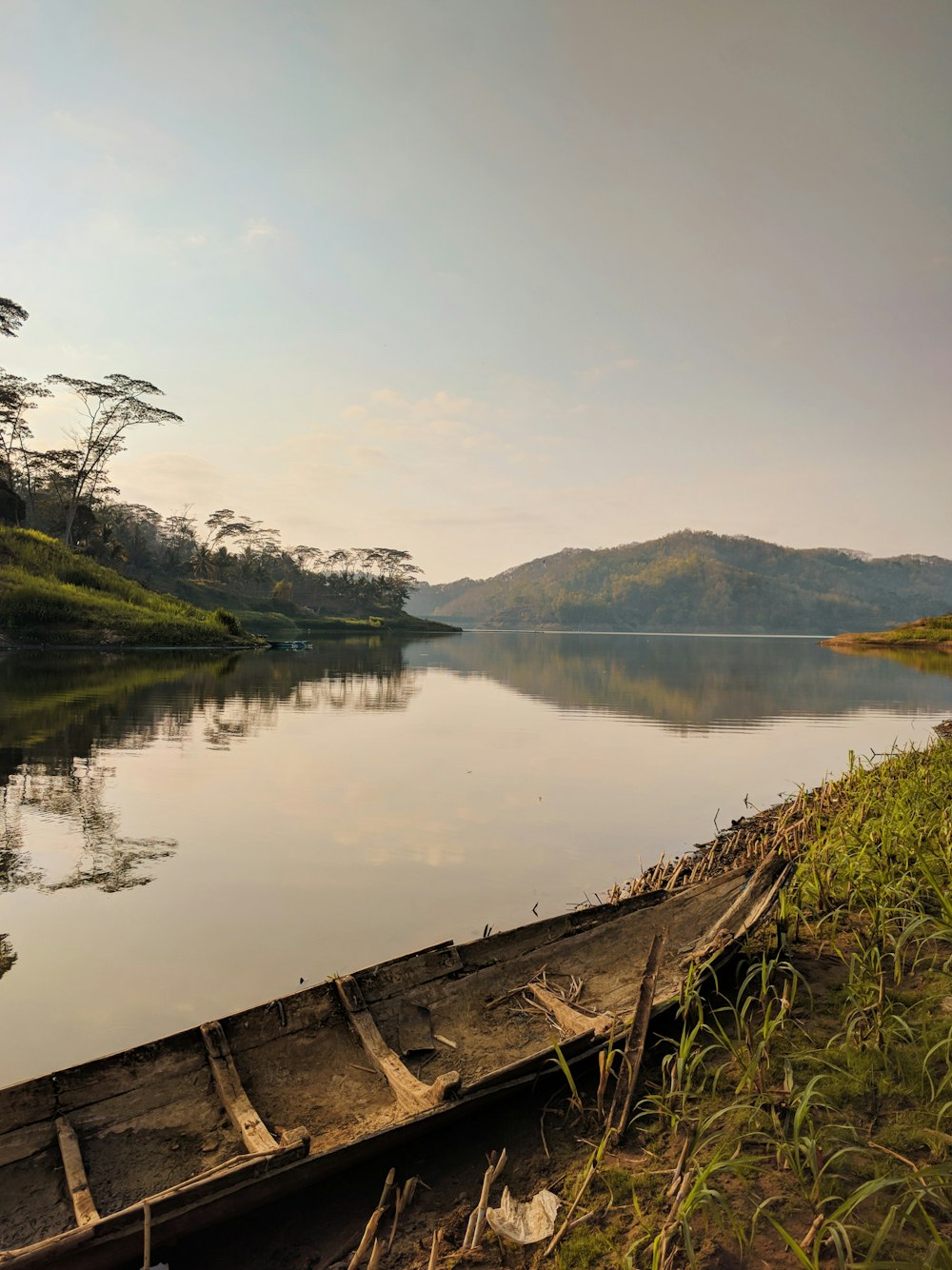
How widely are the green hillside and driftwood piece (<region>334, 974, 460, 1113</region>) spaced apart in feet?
158

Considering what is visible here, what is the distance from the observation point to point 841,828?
9445 mm

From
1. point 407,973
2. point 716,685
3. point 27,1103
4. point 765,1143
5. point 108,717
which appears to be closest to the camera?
point 27,1103

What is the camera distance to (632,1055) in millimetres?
4637

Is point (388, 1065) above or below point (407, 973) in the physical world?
below

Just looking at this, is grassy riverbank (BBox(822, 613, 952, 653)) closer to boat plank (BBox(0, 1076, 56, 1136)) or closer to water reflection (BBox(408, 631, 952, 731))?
water reflection (BBox(408, 631, 952, 731))

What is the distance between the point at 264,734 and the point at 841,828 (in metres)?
15.4

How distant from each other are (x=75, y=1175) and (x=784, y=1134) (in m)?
3.79

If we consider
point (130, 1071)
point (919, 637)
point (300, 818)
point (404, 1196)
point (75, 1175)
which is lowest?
point (300, 818)

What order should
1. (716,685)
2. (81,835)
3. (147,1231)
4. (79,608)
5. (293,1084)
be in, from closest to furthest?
(147,1231) < (293,1084) < (81,835) < (716,685) < (79,608)

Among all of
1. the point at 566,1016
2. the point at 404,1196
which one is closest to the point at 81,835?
the point at 566,1016

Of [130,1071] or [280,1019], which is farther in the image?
[280,1019]

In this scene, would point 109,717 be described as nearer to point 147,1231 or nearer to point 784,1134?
point 147,1231

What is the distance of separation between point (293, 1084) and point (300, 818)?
26.9 feet

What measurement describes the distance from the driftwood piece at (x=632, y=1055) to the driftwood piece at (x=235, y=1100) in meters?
1.90
